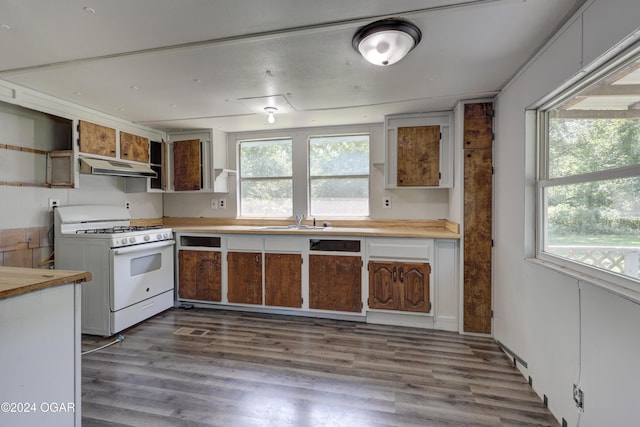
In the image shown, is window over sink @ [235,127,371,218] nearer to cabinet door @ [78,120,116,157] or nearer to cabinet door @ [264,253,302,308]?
cabinet door @ [264,253,302,308]

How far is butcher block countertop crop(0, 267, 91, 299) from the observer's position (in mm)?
1235

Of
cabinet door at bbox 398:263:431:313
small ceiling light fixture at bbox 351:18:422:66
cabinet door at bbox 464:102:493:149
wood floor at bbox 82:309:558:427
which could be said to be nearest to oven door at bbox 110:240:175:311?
wood floor at bbox 82:309:558:427

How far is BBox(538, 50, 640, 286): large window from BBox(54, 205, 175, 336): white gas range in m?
3.60

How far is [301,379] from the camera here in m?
2.16

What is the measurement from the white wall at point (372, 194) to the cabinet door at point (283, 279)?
0.89 metres

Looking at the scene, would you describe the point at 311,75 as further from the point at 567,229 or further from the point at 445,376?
the point at 445,376

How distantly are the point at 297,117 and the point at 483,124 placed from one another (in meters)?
1.96

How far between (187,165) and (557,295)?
406 centimetres

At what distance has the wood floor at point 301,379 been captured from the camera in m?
1.78

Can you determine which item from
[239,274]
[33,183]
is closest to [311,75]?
[239,274]

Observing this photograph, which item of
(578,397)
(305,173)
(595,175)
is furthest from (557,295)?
(305,173)

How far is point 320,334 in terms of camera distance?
292cm

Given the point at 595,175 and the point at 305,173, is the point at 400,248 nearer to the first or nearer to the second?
the point at 305,173

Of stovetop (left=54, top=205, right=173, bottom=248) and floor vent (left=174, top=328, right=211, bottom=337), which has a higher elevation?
stovetop (left=54, top=205, right=173, bottom=248)
